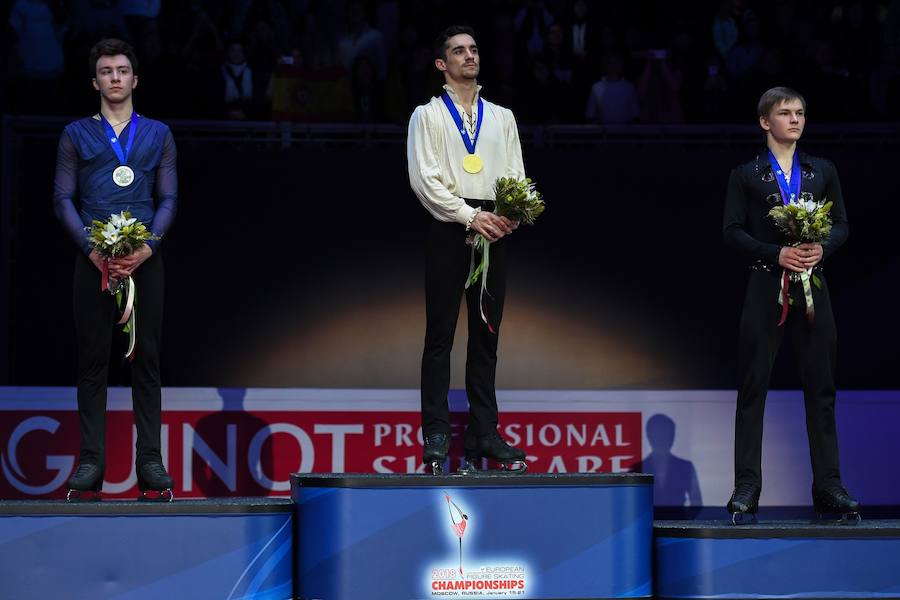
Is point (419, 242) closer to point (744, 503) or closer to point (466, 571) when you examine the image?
point (744, 503)

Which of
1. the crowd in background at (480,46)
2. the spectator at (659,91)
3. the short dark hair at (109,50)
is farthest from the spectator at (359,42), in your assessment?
the short dark hair at (109,50)

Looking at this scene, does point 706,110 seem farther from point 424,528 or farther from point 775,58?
A: point 424,528

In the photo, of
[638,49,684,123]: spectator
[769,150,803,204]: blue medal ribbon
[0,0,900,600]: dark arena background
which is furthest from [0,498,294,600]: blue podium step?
[638,49,684,123]: spectator

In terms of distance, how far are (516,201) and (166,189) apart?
Result: 4.12 ft

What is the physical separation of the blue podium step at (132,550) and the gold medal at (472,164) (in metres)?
1.38

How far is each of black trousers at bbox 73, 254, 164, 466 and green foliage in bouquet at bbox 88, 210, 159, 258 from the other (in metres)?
0.15

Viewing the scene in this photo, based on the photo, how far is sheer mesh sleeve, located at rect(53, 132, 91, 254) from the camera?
14.8ft

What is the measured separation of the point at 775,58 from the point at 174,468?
15.6 feet

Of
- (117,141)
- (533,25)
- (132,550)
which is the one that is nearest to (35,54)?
(533,25)

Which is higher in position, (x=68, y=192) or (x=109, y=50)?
(x=109, y=50)

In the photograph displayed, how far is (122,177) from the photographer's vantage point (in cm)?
458

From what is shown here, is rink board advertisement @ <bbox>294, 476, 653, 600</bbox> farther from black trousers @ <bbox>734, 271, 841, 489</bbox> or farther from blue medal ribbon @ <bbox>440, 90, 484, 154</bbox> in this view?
blue medal ribbon @ <bbox>440, 90, 484, 154</bbox>

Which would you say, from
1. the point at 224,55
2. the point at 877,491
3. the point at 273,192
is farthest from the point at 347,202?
the point at 877,491

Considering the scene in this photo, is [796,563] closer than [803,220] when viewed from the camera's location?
Yes
